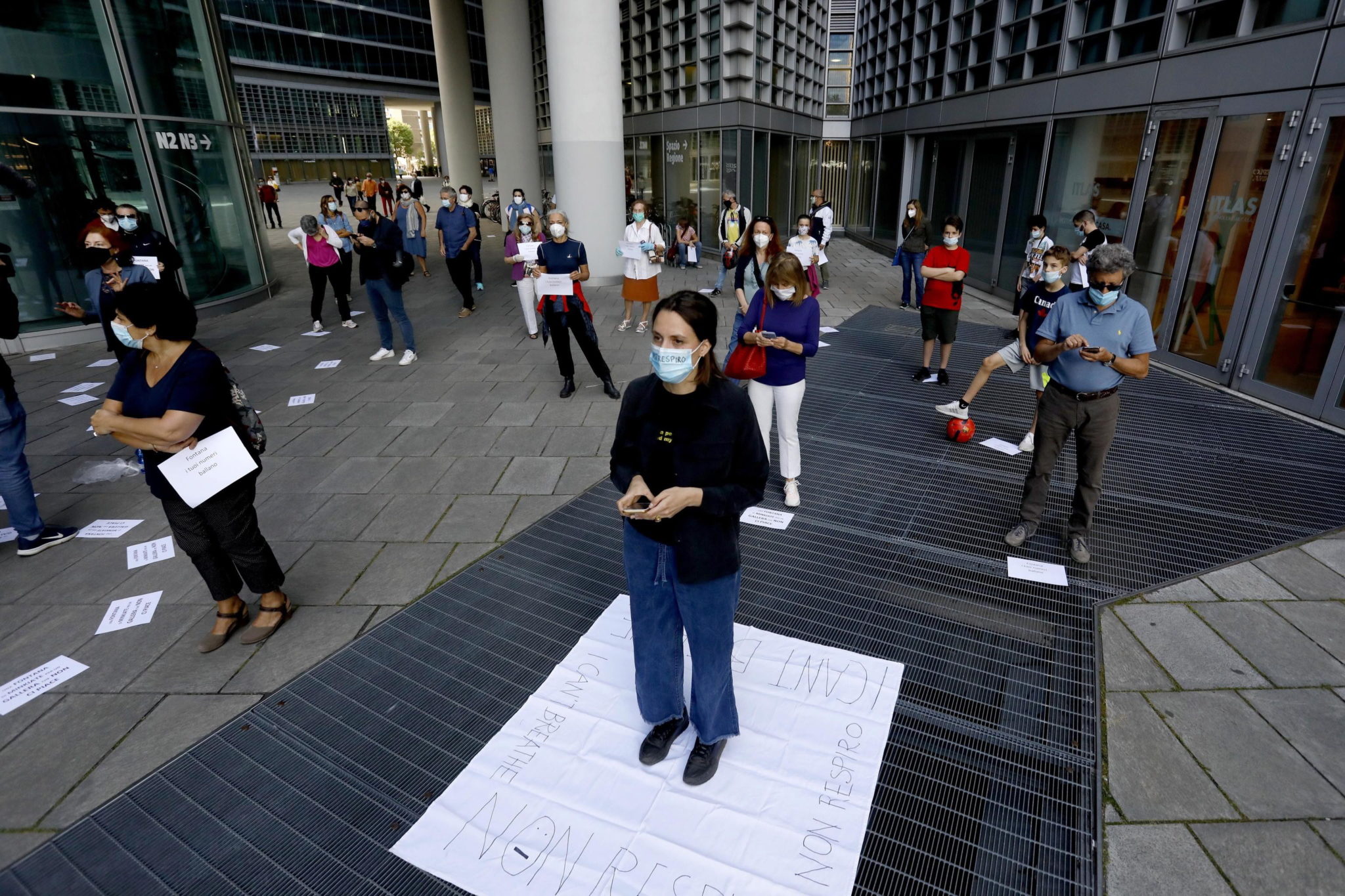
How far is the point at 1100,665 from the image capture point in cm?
378

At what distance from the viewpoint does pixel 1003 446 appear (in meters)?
6.62

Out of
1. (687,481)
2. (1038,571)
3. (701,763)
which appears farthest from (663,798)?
(1038,571)

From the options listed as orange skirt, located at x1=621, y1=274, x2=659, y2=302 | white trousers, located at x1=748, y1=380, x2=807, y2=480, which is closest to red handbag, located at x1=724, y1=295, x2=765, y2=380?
white trousers, located at x1=748, y1=380, x2=807, y2=480

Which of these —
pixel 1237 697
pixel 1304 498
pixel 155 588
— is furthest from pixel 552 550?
pixel 1304 498

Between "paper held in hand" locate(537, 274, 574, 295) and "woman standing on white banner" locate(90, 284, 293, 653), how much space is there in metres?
4.12

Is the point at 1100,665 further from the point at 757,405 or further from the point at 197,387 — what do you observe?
the point at 197,387

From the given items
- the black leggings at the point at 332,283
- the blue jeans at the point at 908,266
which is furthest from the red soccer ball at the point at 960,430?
the black leggings at the point at 332,283

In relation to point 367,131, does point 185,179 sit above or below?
below

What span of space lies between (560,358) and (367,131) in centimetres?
6804

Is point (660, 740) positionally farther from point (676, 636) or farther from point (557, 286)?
point (557, 286)

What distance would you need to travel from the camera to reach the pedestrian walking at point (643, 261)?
33.0ft

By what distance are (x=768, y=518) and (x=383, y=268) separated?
20.6 feet

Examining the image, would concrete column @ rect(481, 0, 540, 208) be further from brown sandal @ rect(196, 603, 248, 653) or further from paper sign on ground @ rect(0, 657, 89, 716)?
paper sign on ground @ rect(0, 657, 89, 716)

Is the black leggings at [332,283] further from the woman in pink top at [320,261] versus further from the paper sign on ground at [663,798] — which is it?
the paper sign on ground at [663,798]
